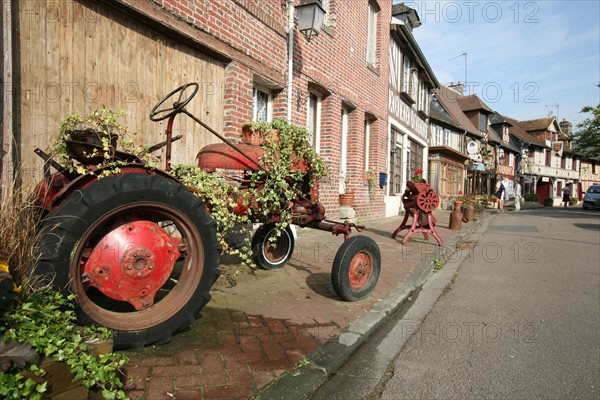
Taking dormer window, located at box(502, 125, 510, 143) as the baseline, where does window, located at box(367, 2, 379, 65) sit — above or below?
below

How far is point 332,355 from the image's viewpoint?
263 centimetres

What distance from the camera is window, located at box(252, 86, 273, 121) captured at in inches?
266

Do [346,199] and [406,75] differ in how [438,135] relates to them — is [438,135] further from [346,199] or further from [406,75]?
[346,199]

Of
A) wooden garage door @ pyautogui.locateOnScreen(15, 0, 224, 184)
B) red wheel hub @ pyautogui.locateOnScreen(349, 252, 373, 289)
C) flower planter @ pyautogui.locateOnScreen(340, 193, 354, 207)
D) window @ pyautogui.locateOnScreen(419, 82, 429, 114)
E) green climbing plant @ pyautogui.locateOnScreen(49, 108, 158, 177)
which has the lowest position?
red wheel hub @ pyautogui.locateOnScreen(349, 252, 373, 289)

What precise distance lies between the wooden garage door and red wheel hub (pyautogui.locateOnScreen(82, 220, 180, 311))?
191 cm

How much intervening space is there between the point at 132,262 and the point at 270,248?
8.96 ft

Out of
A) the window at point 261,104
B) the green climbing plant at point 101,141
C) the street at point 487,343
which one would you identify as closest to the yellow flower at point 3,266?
the green climbing plant at point 101,141

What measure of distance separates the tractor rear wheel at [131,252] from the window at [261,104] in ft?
14.9

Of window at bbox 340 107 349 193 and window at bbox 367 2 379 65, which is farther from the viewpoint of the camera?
window at bbox 367 2 379 65

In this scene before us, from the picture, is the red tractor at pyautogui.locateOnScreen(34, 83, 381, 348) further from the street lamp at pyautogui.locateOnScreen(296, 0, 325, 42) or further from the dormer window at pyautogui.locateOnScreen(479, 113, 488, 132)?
the dormer window at pyautogui.locateOnScreen(479, 113, 488, 132)

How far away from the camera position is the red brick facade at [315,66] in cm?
520

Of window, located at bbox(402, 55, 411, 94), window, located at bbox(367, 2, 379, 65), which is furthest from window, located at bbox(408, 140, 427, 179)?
window, located at bbox(367, 2, 379, 65)

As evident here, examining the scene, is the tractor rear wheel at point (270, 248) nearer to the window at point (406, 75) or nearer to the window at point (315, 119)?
the window at point (315, 119)

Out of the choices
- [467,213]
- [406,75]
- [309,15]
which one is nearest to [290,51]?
[309,15]
